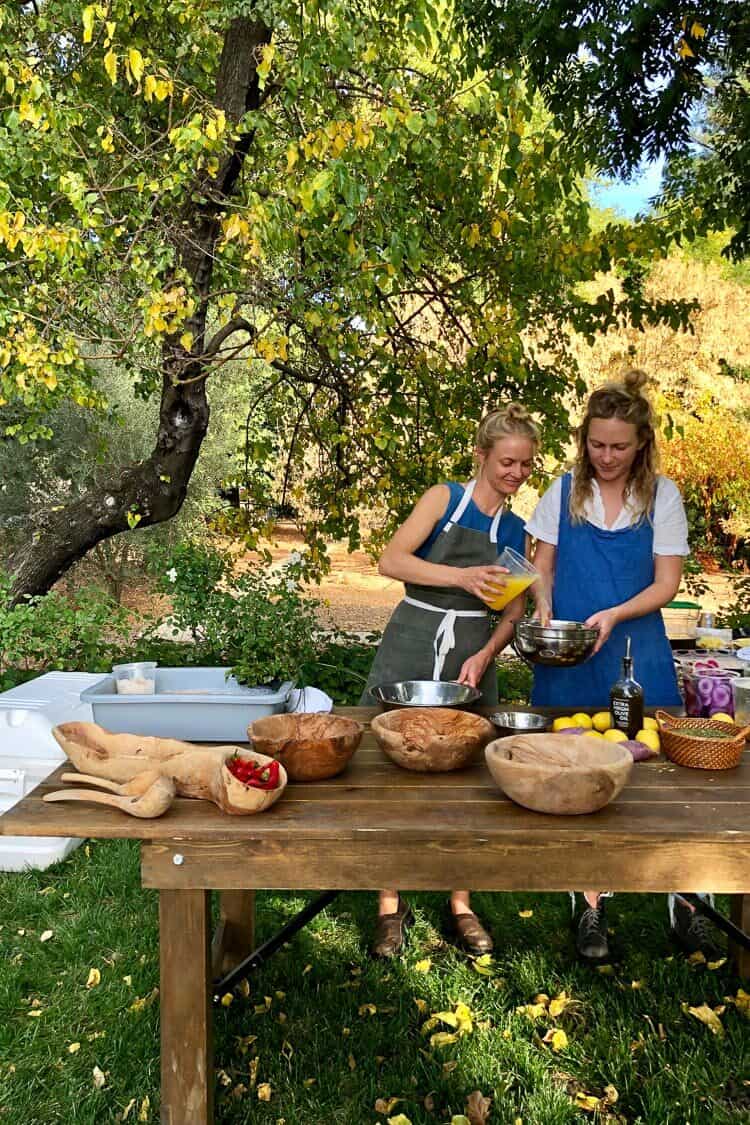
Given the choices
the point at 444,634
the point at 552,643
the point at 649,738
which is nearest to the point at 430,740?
the point at 552,643

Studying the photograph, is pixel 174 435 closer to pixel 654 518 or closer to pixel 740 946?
pixel 654 518

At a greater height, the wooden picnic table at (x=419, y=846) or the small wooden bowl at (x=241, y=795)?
the small wooden bowl at (x=241, y=795)

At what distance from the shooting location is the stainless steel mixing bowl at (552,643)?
7.34 feet

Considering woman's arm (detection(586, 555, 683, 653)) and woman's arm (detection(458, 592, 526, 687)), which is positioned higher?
woman's arm (detection(586, 555, 683, 653))

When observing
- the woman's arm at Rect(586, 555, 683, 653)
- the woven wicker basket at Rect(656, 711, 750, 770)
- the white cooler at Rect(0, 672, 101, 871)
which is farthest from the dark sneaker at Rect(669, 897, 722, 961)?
the white cooler at Rect(0, 672, 101, 871)

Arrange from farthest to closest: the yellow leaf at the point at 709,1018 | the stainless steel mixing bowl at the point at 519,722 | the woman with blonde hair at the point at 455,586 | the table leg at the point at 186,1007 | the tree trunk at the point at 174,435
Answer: the tree trunk at the point at 174,435, the woman with blonde hair at the point at 455,586, the yellow leaf at the point at 709,1018, the stainless steel mixing bowl at the point at 519,722, the table leg at the point at 186,1007

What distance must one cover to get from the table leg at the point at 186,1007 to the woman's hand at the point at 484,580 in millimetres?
1047

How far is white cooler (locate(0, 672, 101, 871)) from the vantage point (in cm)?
355

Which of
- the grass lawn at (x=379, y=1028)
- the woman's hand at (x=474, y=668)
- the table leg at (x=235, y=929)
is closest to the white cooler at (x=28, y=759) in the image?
the grass lawn at (x=379, y=1028)

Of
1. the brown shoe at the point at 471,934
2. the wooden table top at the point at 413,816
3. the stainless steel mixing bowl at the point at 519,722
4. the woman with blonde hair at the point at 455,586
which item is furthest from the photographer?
the brown shoe at the point at 471,934

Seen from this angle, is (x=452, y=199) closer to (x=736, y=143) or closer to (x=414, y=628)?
(x=736, y=143)

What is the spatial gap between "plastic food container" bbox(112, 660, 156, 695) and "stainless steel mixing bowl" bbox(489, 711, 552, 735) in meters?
0.85

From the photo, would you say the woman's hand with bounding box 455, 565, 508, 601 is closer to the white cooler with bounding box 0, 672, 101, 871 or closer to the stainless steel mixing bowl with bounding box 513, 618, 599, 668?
the stainless steel mixing bowl with bounding box 513, 618, 599, 668

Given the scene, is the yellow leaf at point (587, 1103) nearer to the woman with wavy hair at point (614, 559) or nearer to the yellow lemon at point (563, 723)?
the woman with wavy hair at point (614, 559)
